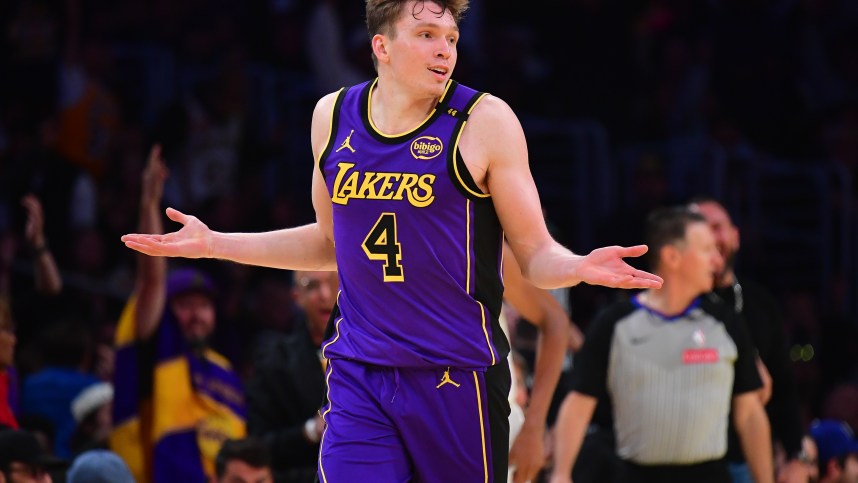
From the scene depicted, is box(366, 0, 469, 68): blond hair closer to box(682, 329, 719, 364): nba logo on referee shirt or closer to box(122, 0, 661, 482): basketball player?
box(122, 0, 661, 482): basketball player

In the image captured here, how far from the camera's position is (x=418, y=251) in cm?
510

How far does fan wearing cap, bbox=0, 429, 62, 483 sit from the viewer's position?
690 cm

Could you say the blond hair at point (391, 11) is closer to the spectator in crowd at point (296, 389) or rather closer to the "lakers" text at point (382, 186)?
the "lakers" text at point (382, 186)

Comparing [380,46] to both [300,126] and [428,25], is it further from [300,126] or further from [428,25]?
[300,126]

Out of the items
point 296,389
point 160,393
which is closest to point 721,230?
point 296,389

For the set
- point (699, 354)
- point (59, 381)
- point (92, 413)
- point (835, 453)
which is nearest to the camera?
point (699, 354)

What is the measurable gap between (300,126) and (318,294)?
20.3 ft

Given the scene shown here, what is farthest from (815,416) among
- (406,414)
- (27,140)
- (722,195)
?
(406,414)

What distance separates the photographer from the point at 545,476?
8898 mm

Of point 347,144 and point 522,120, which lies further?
point 522,120

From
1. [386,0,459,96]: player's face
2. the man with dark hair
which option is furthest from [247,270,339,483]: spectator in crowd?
[386,0,459,96]: player's face

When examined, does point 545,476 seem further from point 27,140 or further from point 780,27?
point 780,27

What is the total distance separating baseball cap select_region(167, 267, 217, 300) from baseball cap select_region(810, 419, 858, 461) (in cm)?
355

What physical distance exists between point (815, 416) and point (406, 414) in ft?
23.4
